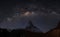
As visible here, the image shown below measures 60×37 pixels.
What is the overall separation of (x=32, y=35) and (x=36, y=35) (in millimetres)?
583

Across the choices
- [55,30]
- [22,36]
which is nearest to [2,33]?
[22,36]

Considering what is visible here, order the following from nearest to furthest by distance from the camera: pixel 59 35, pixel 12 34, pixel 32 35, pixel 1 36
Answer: pixel 1 36 → pixel 12 34 → pixel 32 35 → pixel 59 35

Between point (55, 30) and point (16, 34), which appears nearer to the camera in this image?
point (16, 34)

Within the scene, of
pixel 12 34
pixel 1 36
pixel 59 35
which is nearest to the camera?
pixel 1 36

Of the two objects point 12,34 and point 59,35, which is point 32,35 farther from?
point 59,35

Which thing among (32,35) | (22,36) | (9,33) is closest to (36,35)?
(32,35)

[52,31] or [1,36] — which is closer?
[1,36]

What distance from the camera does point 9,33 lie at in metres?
7.05

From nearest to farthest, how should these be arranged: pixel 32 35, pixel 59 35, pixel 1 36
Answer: pixel 1 36 → pixel 32 35 → pixel 59 35

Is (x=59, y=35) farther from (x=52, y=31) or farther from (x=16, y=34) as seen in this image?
(x=16, y=34)

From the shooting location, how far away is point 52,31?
463 inches

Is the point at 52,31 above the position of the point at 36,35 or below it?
above

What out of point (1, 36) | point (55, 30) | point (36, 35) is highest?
point (55, 30)

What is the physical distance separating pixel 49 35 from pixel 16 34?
18.3 feet
